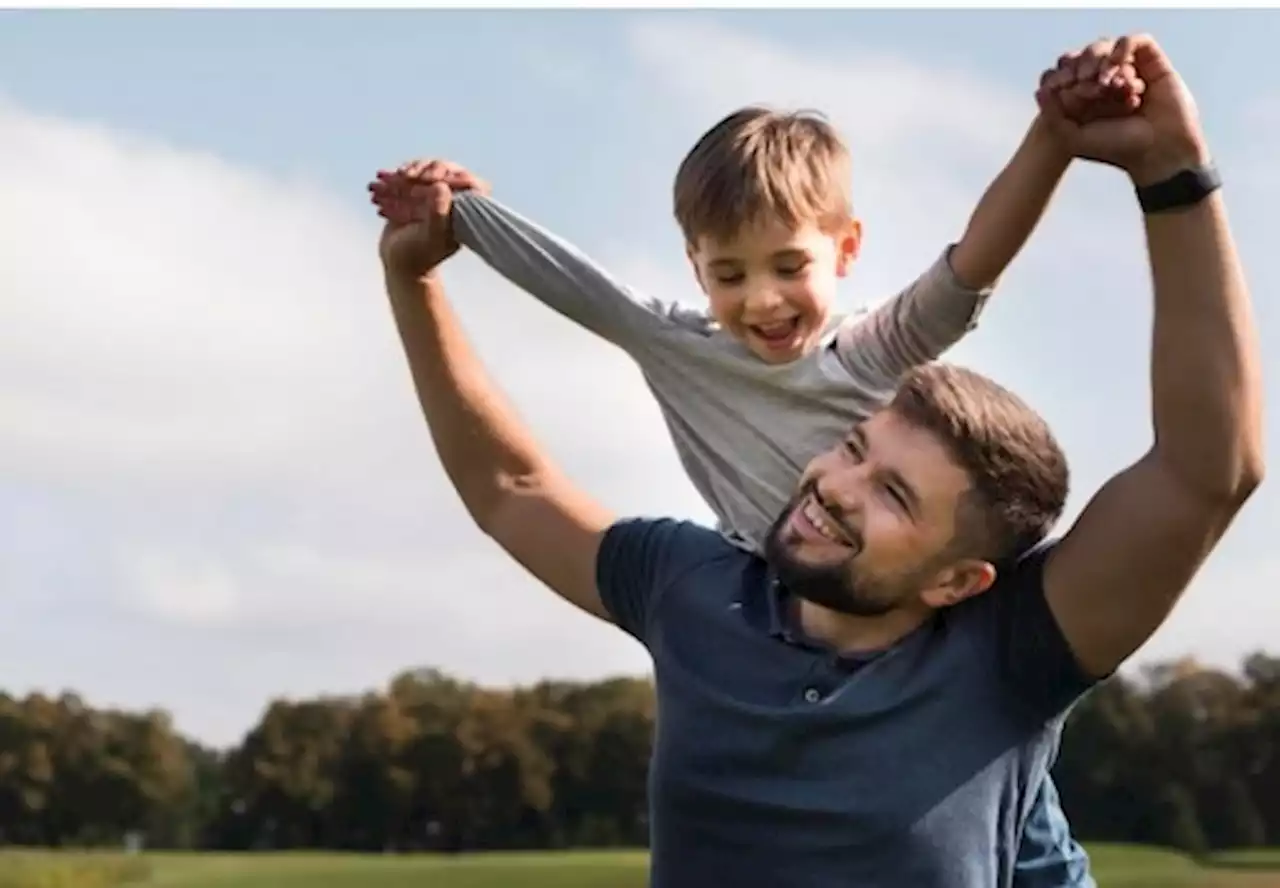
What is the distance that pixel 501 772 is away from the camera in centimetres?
4634

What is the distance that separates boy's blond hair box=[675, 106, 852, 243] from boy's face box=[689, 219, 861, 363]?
25mm

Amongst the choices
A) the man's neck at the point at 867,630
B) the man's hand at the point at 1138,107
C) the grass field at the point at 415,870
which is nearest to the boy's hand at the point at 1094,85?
the man's hand at the point at 1138,107

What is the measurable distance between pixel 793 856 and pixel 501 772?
44154mm

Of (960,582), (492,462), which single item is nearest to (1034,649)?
(960,582)

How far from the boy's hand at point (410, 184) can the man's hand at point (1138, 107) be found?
3.82 ft

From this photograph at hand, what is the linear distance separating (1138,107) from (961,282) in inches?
20.5

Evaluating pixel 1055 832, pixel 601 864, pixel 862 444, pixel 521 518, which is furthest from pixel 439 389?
pixel 601 864

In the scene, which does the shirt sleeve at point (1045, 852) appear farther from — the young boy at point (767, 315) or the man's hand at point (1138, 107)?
the man's hand at point (1138, 107)

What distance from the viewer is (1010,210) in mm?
2939

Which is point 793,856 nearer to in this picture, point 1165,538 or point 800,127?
point 1165,538

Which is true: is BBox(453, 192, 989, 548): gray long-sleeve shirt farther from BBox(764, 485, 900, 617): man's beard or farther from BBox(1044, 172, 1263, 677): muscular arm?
BBox(1044, 172, 1263, 677): muscular arm

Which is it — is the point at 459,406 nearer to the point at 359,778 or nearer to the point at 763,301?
the point at 763,301

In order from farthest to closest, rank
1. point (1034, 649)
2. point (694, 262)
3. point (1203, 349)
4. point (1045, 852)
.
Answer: point (694, 262) < point (1045, 852) < point (1034, 649) < point (1203, 349)

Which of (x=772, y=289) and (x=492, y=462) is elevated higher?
(x=772, y=289)
